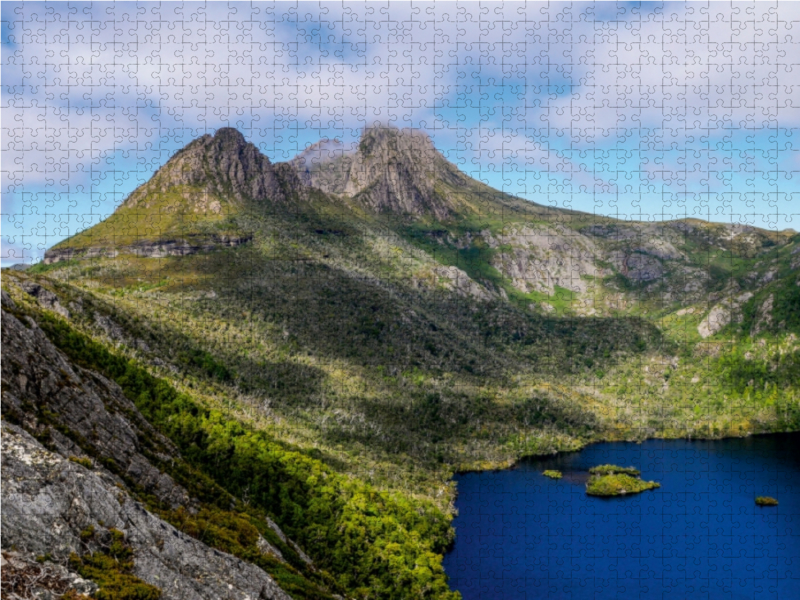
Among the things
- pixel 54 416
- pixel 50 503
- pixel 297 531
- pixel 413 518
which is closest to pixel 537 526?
pixel 413 518

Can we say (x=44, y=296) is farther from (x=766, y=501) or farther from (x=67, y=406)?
(x=766, y=501)

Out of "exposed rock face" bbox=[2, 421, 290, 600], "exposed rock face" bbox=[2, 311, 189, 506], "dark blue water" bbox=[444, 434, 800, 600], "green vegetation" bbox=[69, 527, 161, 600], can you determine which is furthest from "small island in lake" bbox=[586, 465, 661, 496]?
"green vegetation" bbox=[69, 527, 161, 600]

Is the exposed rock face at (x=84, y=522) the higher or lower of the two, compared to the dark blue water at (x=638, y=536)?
higher

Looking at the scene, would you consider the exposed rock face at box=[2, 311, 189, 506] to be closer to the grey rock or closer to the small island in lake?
the grey rock

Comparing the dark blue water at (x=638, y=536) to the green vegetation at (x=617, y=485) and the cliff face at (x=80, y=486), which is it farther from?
the cliff face at (x=80, y=486)

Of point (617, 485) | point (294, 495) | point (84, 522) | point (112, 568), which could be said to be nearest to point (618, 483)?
point (617, 485)

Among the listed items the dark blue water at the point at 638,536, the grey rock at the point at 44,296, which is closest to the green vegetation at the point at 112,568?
the dark blue water at the point at 638,536
